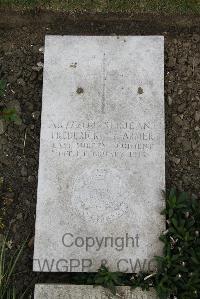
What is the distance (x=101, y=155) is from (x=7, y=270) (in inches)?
51.4

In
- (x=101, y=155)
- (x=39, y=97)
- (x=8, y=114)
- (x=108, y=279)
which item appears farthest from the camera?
(x=39, y=97)

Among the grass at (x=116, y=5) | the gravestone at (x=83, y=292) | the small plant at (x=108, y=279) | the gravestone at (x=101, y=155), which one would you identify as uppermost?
the grass at (x=116, y=5)

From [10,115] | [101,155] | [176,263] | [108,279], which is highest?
[10,115]

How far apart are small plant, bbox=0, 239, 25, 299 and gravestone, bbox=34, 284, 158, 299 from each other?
224mm

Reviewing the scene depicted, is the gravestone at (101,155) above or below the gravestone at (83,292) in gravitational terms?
above

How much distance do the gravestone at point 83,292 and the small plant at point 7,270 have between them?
22 cm

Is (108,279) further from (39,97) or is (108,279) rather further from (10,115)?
(39,97)

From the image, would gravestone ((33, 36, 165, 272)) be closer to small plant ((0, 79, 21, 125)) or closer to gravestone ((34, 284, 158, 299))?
gravestone ((34, 284, 158, 299))

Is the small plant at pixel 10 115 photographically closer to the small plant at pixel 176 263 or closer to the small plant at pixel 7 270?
the small plant at pixel 7 270

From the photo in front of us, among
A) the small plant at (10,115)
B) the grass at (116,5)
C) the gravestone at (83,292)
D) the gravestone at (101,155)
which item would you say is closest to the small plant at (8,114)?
the small plant at (10,115)

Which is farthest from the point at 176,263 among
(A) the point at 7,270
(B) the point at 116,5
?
(B) the point at 116,5

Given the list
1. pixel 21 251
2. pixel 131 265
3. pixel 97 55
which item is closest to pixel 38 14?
pixel 97 55

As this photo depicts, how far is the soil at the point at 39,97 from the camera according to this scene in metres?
4.34

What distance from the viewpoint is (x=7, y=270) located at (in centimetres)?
404
